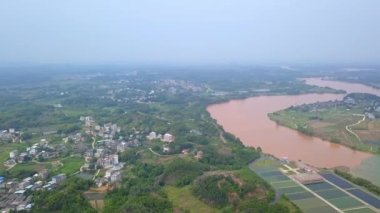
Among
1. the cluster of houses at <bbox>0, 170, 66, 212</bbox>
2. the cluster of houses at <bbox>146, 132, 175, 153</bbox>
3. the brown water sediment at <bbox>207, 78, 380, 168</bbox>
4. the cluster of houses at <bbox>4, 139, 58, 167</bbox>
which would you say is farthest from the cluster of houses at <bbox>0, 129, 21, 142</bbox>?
the brown water sediment at <bbox>207, 78, 380, 168</bbox>

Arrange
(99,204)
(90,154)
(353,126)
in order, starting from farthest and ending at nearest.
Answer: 1. (353,126)
2. (90,154)
3. (99,204)

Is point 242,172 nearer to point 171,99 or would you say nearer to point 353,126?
point 353,126

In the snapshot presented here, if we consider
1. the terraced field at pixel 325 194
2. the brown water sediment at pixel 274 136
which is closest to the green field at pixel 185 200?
the terraced field at pixel 325 194

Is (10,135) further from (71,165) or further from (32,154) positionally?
(71,165)

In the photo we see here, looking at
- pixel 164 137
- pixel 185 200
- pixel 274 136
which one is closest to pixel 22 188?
pixel 185 200

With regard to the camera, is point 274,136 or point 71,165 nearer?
point 71,165

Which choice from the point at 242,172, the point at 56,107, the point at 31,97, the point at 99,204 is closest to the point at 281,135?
the point at 242,172

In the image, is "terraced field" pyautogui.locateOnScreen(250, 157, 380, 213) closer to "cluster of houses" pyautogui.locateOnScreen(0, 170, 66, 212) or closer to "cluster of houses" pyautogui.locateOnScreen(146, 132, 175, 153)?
"cluster of houses" pyautogui.locateOnScreen(146, 132, 175, 153)
